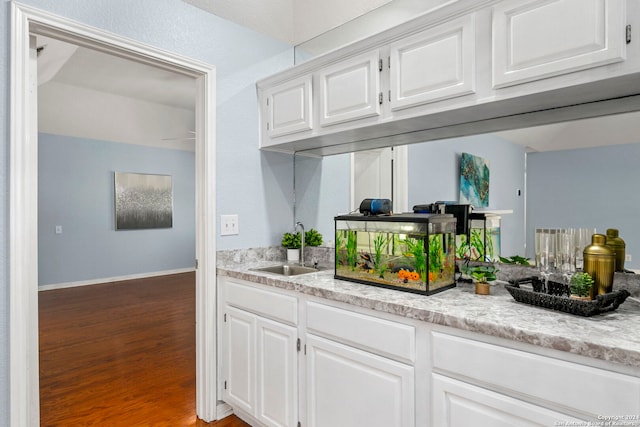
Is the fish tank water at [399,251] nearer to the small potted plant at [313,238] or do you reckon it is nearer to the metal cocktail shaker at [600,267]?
the metal cocktail shaker at [600,267]

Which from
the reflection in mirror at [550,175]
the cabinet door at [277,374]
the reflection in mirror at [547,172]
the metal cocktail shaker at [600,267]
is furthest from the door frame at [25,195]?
the metal cocktail shaker at [600,267]

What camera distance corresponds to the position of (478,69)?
4.94 ft

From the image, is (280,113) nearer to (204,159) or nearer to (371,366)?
(204,159)

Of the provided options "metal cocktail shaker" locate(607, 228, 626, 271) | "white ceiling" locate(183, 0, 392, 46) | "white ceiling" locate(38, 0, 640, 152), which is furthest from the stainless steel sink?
"white ceiling" locate(183, 0, 392, 46)

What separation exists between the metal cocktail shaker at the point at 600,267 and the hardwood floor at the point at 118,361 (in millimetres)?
2007

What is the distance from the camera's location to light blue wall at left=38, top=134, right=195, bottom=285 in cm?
581

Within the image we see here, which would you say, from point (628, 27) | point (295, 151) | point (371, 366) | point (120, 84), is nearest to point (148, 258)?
point (120, 84)

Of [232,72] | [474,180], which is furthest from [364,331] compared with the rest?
[232,72]

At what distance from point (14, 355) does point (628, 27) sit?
2680 millimetres

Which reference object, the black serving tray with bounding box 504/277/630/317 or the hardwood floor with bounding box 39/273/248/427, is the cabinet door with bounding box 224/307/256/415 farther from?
→ the black serving tray with bounding box 504/277/630/317

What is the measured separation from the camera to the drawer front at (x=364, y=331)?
4.56 feet

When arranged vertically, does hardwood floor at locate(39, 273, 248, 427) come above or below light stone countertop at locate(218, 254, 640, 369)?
below

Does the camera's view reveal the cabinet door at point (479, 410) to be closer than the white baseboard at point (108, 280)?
Yes

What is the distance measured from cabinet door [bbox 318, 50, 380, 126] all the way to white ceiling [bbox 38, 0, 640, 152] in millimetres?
585
